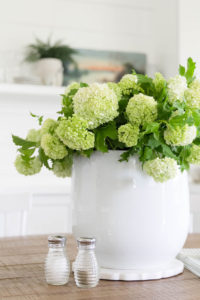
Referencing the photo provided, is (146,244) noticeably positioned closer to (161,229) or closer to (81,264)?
(161,229)

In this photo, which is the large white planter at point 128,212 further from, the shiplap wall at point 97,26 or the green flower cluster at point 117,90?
the shiplap wall at point 97,26

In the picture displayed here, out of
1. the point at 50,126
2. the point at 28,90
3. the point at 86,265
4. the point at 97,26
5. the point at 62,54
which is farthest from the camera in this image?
the point at 97,26

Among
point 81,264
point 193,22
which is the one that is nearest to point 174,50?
point 193,22

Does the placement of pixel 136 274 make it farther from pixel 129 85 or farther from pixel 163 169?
pixel 129 85

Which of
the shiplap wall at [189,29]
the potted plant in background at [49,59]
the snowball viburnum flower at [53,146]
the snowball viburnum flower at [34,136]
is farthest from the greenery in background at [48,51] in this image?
the snowball viburnum flower at [53,146]

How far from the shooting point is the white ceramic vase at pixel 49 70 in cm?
287

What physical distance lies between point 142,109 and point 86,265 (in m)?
0.32

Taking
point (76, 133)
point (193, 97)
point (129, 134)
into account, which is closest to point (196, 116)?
point (193, 97)

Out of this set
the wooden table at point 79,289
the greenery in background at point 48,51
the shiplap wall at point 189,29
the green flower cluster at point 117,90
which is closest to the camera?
the wooden table at point 79,289

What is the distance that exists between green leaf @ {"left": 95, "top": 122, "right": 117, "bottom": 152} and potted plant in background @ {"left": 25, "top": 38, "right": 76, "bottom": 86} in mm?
2006

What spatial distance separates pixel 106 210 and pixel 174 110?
0.82 ft

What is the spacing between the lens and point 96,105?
896mm

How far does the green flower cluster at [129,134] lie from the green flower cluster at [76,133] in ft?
0.21

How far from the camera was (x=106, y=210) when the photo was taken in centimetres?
98
